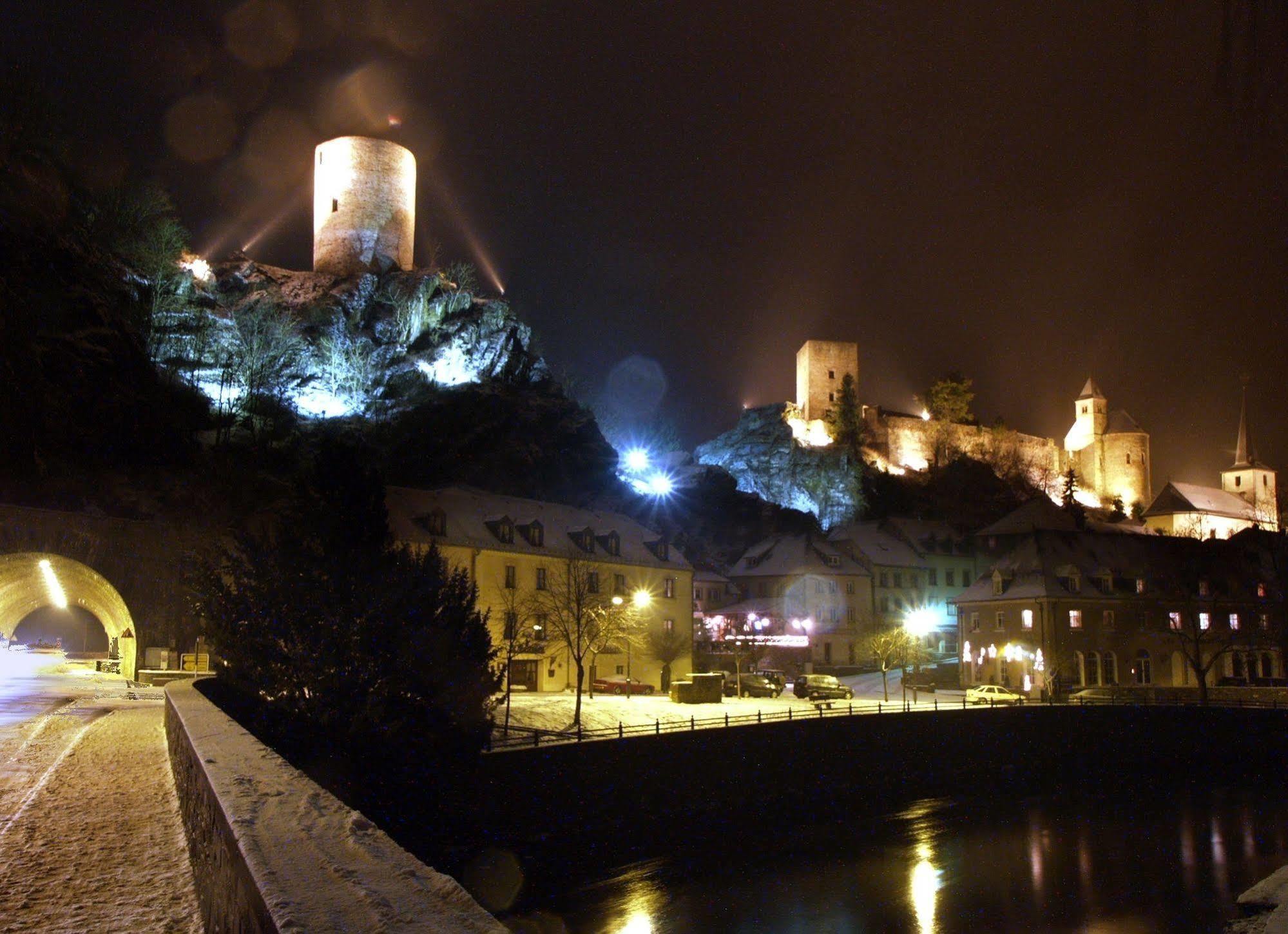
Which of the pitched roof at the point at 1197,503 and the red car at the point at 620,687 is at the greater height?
the pitched roof at the point at 1197,503

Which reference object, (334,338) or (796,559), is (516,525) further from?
(334,338)

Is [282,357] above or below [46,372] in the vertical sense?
above

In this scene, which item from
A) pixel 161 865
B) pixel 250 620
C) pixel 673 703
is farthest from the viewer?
pixel 673 703

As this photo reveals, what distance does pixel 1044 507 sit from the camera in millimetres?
76312

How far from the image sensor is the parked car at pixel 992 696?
4669 cm

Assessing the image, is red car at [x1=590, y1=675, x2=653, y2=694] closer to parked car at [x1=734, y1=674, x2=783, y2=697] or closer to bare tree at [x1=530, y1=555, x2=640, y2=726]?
bare tree at [x1=530, y1=555, x2=640, y2=726]

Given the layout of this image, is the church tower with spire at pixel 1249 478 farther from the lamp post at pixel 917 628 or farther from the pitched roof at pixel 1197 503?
the lamp post at pixel 917 628

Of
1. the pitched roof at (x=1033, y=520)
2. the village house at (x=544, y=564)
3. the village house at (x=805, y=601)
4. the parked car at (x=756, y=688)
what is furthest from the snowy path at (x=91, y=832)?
the pitched roof at (x=1033, y=520)

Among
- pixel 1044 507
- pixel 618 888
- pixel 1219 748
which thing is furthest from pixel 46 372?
pixel 1044 507

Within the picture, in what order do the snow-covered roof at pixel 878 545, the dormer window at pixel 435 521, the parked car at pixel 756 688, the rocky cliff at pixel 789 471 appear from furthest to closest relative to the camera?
the rocky cliff at pixel 789 471
the snow-covered roof at pixel 878 545
the parked car at pixel 756 688
the dormer window at pixel 435 521

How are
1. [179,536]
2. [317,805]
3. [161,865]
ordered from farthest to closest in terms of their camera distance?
[179,536], [161,865], [317,805]

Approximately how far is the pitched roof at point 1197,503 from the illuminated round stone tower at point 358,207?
273ft

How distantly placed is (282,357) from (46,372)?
29.7m

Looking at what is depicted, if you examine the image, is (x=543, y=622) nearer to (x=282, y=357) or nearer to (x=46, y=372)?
(x=46, y=372)
